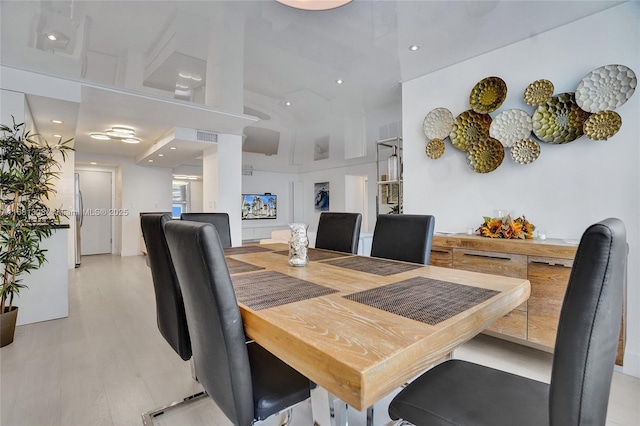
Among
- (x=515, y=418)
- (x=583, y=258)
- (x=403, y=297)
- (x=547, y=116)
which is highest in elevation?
(x=547, y=116)

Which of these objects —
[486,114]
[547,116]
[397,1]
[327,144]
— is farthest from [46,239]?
[327,144]

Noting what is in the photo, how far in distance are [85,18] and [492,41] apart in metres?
3.22

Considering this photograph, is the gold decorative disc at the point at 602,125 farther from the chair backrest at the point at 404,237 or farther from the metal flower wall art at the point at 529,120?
the chair backrest at the point at 404,237

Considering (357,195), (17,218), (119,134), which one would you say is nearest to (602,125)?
(17,218)

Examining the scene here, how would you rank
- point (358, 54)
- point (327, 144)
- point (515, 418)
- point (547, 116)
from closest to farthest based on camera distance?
point (515, 418) → point (547, 116) → point (358, 54) → point (327, 144)

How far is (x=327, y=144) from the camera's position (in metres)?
6.98

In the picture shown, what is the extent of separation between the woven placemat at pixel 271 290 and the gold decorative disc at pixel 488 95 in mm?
2432

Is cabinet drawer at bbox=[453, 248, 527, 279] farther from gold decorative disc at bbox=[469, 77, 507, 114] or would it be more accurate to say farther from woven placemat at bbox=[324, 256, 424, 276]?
gold decorative disc at bbox=[469, 77, 507, 114]

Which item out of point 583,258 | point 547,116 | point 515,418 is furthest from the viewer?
point 547,116

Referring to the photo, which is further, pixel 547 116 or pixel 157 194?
pixel 157 194

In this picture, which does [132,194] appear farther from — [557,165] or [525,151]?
[557,165]

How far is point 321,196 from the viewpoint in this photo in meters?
9.45

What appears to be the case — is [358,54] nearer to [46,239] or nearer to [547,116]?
[547,116]

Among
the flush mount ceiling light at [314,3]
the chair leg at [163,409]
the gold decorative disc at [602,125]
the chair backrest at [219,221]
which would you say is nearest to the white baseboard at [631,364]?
the gold decorative disc at [602,125]
